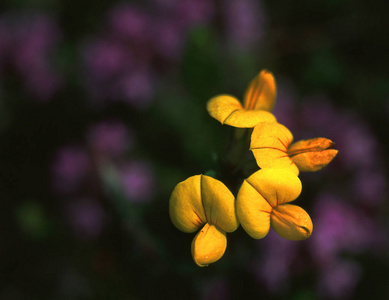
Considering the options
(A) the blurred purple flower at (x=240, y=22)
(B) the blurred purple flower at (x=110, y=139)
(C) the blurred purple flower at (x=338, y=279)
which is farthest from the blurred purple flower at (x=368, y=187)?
(B) the blurred purple flower at (x=110, y=139)

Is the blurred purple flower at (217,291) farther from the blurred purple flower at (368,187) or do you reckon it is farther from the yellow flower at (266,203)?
the yellow flower at (266,203)

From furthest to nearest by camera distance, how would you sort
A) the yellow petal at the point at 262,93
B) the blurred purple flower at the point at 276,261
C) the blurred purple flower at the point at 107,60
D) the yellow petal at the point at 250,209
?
the blurred purple flower at the point at 107,60 < the blurred purple flower at the point at 276,261 < the yellow petal at the point at 262,93 < the yellow petal at the point at 250,209

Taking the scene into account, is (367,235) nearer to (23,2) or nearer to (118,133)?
(118,133)

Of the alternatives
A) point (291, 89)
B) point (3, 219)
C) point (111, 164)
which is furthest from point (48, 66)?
point (291, 89)

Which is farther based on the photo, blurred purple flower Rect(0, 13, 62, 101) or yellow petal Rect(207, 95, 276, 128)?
blurred purple flower Rect(0, 13, 62, 101)

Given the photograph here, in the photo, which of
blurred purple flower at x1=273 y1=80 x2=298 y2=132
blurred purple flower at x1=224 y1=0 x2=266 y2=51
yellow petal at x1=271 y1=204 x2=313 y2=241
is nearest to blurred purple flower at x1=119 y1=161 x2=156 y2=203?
blurred purple flower at x1=273 y1=80 x2=298 y2=132

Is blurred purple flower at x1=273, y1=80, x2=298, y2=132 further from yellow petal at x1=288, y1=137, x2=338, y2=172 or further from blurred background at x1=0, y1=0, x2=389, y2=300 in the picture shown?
yellow petal at x1=288, y1=137, x2=338, y2=172

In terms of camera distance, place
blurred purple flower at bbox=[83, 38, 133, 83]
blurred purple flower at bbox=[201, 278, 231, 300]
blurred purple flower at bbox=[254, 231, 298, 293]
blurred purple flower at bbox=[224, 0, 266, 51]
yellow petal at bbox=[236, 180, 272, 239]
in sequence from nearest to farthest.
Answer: yellow petal at bbox=[236, 180, 272, 239] < blurred purple flower at bbox=[254, 231, 298, 293] < blurred purple flower at bbox=[201, 278, 231, 300] < blurred purple flower at bbox=[83, 38, 133, 83] < blurred purple flower at bbox=[224, 0, 266, 51]
